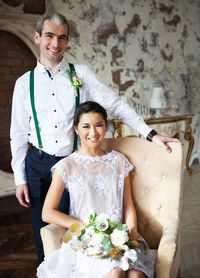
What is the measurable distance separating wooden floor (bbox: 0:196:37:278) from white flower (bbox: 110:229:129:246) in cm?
139

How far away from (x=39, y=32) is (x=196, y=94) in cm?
429

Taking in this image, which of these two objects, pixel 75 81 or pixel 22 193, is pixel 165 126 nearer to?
pixel 75 81

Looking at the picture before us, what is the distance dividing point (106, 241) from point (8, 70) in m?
3.03

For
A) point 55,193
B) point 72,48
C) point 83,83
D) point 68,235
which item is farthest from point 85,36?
point 68,235

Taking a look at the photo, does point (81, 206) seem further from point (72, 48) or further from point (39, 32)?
point (72, 48)

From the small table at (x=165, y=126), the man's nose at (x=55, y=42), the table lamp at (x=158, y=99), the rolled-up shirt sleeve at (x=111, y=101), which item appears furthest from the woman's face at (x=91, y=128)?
the table lamp at (x=158, y=99)

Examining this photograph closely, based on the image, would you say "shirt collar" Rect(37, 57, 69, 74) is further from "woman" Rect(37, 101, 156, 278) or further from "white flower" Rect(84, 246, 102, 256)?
"white flower" Rect(84, 246, 102, 256)

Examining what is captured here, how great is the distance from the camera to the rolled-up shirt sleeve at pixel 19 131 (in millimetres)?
1961

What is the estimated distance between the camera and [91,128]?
1.80 metres

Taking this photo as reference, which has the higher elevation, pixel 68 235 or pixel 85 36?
pixel 85 36

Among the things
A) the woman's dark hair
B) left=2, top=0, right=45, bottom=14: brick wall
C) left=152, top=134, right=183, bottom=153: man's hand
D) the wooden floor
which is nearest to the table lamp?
left=2, top=0, right=45, bottom=14: brick wall

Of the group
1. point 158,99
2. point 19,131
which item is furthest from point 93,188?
point 158,99

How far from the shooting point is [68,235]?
4.96 feet

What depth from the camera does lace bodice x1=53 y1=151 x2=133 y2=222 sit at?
176 cm
